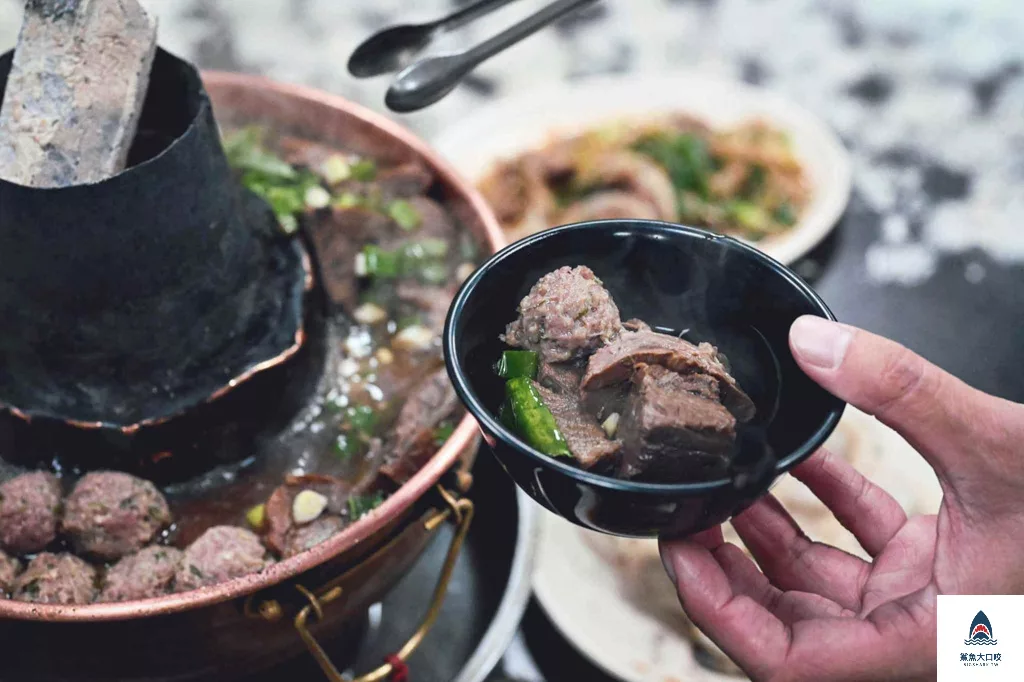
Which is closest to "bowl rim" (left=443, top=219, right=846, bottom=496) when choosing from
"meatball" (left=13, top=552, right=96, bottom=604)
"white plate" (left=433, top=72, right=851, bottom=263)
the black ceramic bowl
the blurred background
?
the black ceramic bowl

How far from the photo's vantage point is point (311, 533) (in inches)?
79.2

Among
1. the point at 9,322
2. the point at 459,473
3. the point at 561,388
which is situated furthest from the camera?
the point at 459,473

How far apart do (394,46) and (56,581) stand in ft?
5.17

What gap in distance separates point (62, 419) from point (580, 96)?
10.6 feet

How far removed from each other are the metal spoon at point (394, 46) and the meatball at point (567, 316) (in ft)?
3.15

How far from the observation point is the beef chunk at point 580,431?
1.40m

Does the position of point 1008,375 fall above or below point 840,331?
below

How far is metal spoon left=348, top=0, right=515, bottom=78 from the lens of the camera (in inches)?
85.4

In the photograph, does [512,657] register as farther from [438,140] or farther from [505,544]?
[438,140]

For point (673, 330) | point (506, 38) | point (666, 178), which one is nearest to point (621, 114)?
point (666, 178)

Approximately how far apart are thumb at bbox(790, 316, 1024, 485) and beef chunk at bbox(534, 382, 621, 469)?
37 centimetres

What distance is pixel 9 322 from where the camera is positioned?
75.3 inches

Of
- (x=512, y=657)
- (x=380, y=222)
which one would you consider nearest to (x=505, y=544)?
(x=512, y=657)

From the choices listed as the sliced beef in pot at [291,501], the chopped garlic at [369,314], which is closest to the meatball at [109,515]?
the sliced beef in pot at [291,501]
